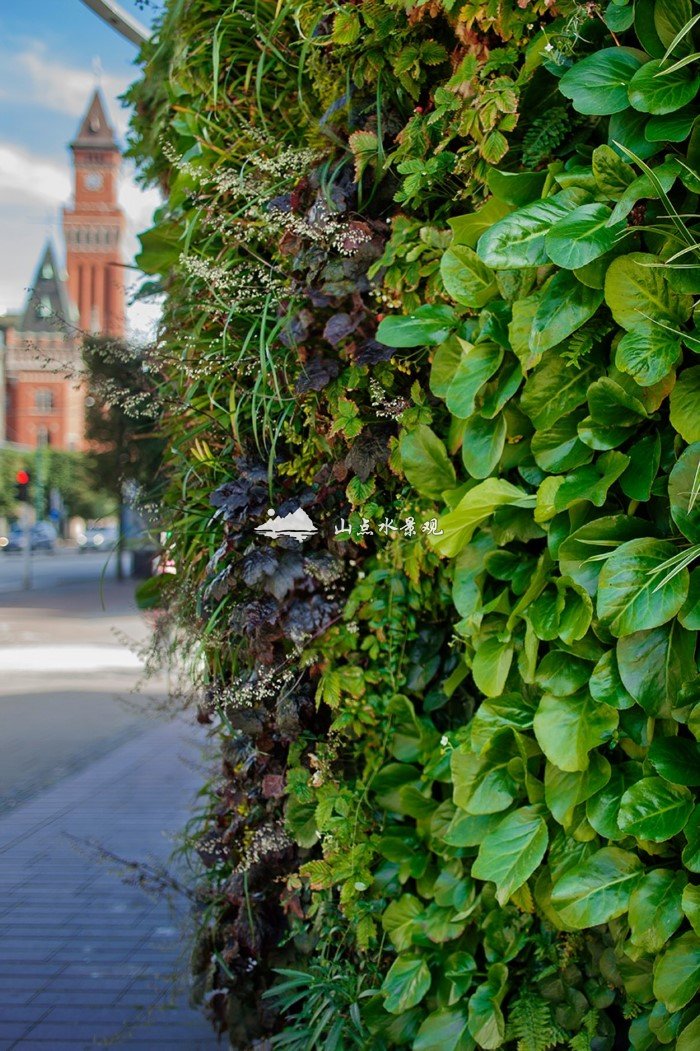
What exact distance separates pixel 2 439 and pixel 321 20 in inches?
2007

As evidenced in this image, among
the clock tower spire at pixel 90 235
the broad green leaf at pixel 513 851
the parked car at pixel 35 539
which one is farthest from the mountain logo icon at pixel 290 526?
the clock tower spire at pixel 90 235

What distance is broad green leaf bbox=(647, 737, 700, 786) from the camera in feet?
4.46

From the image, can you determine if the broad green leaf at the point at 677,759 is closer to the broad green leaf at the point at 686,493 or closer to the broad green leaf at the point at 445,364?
the broad green leaf at the point at 686,493

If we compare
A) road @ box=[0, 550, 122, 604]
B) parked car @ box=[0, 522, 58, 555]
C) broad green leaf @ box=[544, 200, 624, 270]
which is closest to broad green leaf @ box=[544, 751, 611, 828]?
broad green leaf @ box=[544, 200, 624, 270]

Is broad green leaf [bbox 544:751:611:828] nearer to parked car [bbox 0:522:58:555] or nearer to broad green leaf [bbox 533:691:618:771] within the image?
broad green leaf [bbox 533:691:618:771]

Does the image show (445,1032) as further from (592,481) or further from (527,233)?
(527,233)

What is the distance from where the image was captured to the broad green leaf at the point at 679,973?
4.43 ft

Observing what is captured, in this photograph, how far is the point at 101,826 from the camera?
478cm

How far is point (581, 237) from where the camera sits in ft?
4.33

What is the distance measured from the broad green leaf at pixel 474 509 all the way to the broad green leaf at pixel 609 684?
1.01 feet

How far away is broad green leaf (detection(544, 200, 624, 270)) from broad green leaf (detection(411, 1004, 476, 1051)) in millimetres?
1474

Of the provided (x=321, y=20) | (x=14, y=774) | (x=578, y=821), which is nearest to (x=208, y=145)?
(x=321, y=20)

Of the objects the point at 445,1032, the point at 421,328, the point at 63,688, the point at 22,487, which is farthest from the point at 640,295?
the point at 22,487

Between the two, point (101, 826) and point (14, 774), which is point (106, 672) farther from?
point (101, 826)
